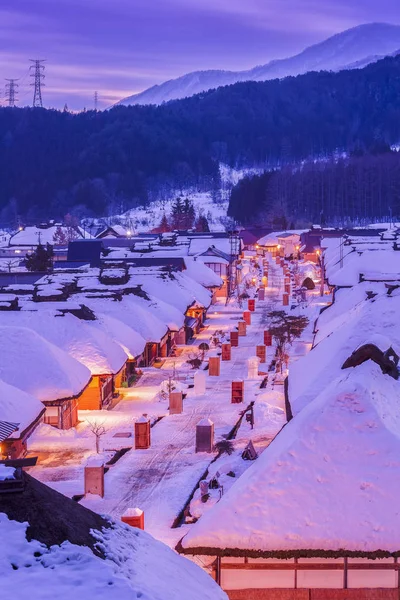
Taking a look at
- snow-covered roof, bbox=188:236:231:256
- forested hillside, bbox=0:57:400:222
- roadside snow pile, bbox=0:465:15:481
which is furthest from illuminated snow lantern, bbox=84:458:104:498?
forested hillside, bbox=0:57:400:222

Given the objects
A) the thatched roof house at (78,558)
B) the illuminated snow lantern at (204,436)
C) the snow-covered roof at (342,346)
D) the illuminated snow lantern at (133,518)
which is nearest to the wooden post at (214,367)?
the illuminated snow lantern at (204,436)

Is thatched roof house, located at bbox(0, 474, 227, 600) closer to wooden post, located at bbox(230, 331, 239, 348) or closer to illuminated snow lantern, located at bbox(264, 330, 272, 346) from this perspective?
wooden post, located at bbox(230, 331, 239, 348)

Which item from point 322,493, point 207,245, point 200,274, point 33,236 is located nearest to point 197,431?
point 322,493

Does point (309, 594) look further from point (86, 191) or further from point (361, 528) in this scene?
point (86, 191)

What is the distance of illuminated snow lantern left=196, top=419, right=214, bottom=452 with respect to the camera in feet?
59.6

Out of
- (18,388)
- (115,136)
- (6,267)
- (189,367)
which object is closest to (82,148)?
(115,136)

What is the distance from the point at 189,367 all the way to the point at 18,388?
41.3ft

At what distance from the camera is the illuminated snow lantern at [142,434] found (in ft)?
62.0

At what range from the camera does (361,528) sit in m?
9.31

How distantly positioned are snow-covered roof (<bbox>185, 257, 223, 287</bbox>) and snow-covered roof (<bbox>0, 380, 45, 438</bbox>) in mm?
30836

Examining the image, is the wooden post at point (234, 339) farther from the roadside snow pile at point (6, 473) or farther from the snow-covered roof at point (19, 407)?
the roadside snow pile at point (6, 473)

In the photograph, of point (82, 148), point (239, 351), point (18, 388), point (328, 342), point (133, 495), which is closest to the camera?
point (133, 495)

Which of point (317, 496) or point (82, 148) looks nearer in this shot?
point (317, 496)

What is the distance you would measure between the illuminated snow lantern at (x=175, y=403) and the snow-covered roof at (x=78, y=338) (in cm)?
191
